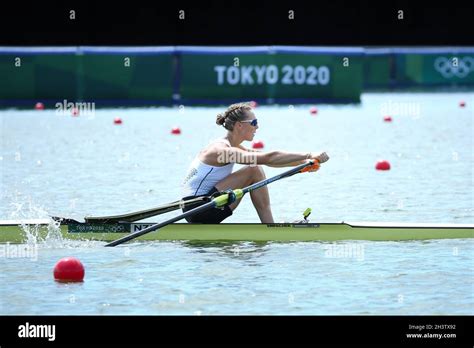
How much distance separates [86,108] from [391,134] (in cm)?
863

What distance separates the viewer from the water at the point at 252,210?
841 centimetres

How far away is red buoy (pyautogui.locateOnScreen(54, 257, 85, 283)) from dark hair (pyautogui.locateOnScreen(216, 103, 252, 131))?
8.01 ft

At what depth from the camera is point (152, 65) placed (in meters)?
29.3

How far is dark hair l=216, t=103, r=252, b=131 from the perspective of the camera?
1093 centimetres

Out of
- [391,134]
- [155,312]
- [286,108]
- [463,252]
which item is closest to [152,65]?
[286,108]

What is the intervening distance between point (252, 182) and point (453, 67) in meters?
29.8

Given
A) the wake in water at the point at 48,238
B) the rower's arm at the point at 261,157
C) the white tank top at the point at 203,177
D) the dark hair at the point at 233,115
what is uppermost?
the dark hair at the point at 233,115

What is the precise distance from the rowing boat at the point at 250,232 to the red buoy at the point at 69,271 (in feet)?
5.40
